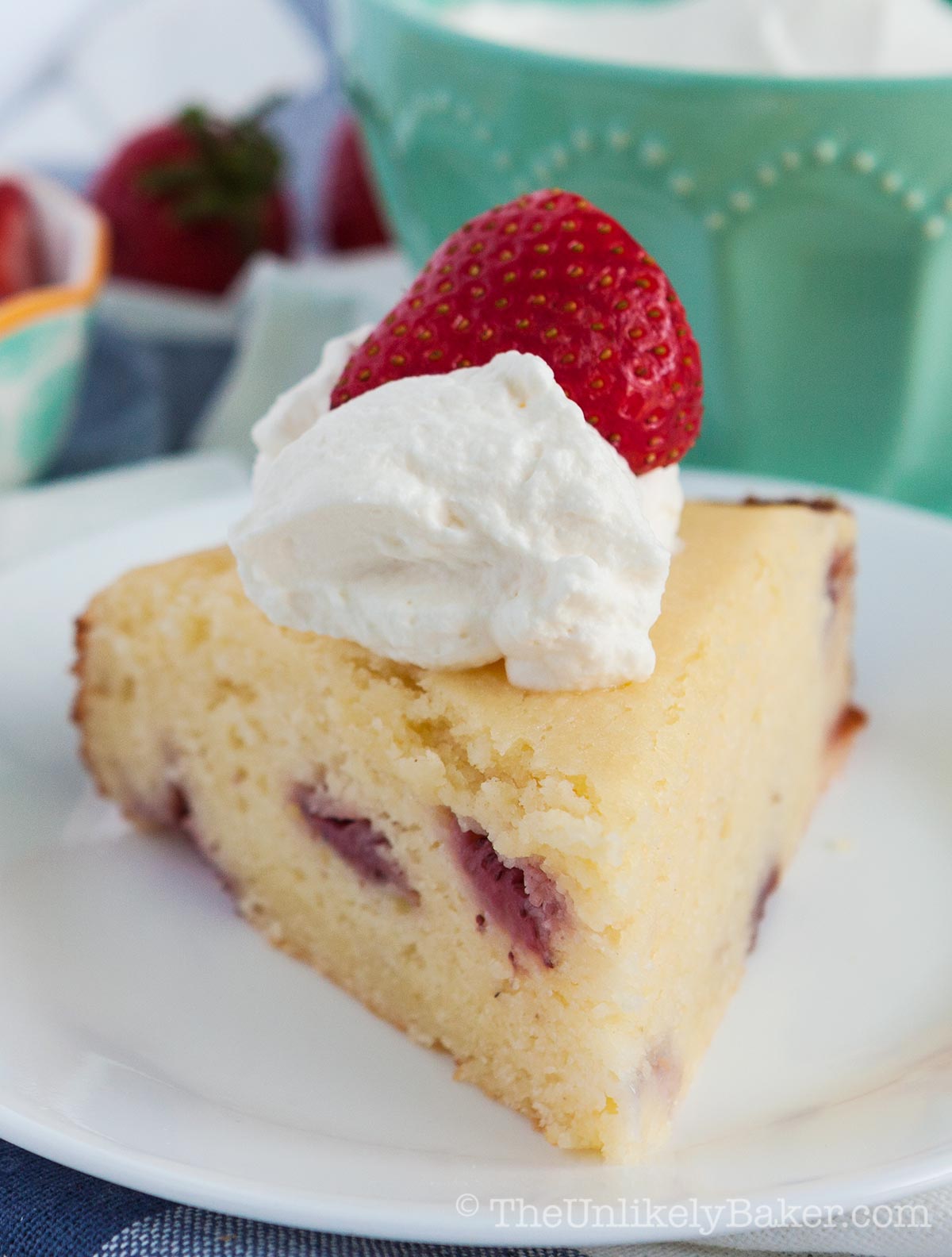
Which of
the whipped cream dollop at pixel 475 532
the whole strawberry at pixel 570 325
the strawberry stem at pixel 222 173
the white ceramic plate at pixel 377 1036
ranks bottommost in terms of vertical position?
the white ceramic plate at pixel 377 1036

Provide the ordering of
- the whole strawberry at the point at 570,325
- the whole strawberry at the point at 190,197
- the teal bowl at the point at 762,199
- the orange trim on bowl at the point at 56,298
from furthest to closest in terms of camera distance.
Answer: the whole strawberry at the point at 190,197, the orange trim on bowl at the point at 56,298, the teal bowl at the point at 762,199, the whole strawberry at the point at 570,325

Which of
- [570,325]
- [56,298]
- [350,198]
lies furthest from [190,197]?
[570,325]

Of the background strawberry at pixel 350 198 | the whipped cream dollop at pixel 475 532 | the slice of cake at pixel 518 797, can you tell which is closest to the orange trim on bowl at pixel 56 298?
the slice of cake at pixel 518 797

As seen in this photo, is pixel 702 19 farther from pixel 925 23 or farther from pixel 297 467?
pixel 297 467

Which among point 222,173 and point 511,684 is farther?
point 222,173

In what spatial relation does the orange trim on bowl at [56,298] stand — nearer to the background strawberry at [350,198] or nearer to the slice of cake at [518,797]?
the slice of cake at [518,797]

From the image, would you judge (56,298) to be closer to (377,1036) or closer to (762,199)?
(762,199)
